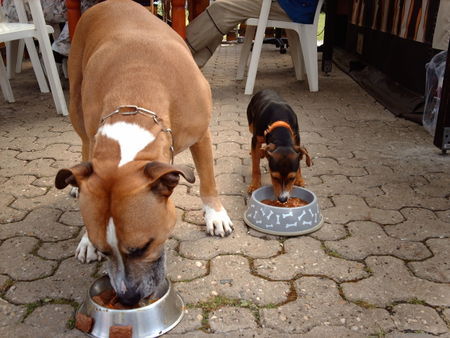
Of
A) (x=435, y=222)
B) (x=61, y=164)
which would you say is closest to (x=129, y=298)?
(x=435, y=222)

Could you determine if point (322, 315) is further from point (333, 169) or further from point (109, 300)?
point (333, 169)

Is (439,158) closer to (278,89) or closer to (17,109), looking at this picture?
(278,89)

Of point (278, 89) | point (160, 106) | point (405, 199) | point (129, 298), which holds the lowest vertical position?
point (278, 89)

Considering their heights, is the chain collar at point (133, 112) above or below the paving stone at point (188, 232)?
above

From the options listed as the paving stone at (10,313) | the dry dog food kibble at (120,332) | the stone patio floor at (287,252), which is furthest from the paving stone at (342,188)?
the paving stone at (10,313)

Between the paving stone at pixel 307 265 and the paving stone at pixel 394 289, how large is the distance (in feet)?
0.30

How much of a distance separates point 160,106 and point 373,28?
6.47 meters

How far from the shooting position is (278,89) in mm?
7598

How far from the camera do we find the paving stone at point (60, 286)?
2.68 meters

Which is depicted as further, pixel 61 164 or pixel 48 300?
pixel 61 164

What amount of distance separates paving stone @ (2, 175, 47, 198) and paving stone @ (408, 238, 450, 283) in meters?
2.95

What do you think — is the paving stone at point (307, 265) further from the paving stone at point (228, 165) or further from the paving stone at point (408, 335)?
the paving stone at point (228, 165)

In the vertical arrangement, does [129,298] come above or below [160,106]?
below

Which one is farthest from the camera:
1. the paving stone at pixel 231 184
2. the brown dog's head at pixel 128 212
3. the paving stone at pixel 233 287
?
the paving stone at pixel 231 184
